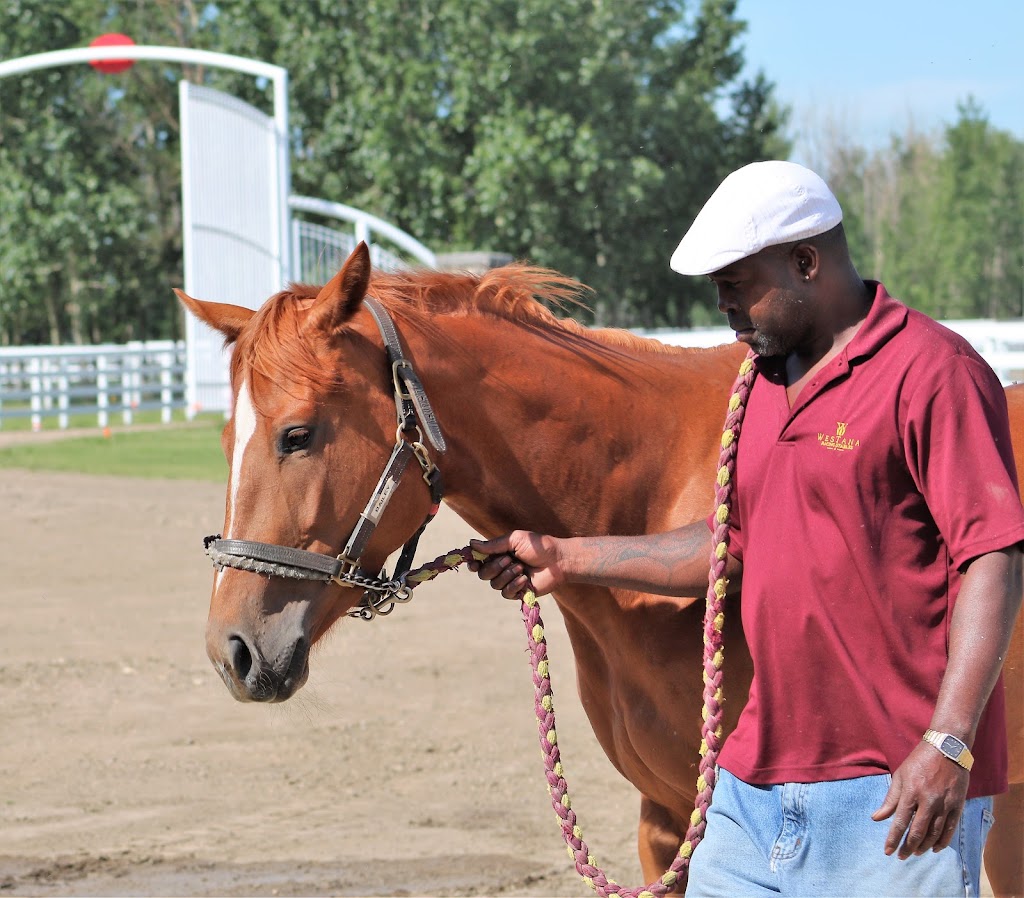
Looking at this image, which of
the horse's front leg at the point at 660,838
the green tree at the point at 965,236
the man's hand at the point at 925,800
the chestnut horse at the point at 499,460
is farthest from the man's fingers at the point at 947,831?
the green tree at the point at 965,236

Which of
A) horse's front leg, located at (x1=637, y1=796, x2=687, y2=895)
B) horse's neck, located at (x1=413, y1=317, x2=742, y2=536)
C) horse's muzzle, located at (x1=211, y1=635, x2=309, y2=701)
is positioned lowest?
horse's front leg, located at (x1=637, y1=796, x2=687, y2=895)

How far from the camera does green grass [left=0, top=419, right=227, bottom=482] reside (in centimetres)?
1628

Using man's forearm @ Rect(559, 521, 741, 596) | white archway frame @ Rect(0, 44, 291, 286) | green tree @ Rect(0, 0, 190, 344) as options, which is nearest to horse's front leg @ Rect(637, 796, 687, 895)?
man's forearm @ Rect(559, 521, 741, 596)

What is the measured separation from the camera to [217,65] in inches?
655

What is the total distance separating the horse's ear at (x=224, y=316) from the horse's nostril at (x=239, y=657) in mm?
753

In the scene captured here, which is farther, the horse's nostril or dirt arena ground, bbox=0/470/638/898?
dirt arena ground, bbox=0/470/638/898

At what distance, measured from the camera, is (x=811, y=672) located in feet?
7.22

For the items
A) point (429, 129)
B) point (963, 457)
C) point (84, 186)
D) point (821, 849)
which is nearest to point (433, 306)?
point (963, 457)

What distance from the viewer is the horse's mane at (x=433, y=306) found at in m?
2.65

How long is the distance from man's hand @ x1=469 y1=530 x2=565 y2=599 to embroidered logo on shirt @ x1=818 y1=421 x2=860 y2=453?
0.74 meters

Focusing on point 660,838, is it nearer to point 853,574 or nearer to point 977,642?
point 853,574

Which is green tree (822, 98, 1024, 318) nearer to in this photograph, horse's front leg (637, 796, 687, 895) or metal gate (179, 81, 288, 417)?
metal gate (179, 81, 288, 417)

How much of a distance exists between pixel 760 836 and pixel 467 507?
1064 mm

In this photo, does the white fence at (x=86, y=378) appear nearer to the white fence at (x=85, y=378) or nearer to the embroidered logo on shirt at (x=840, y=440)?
the white fence at (x=85, y=378)
